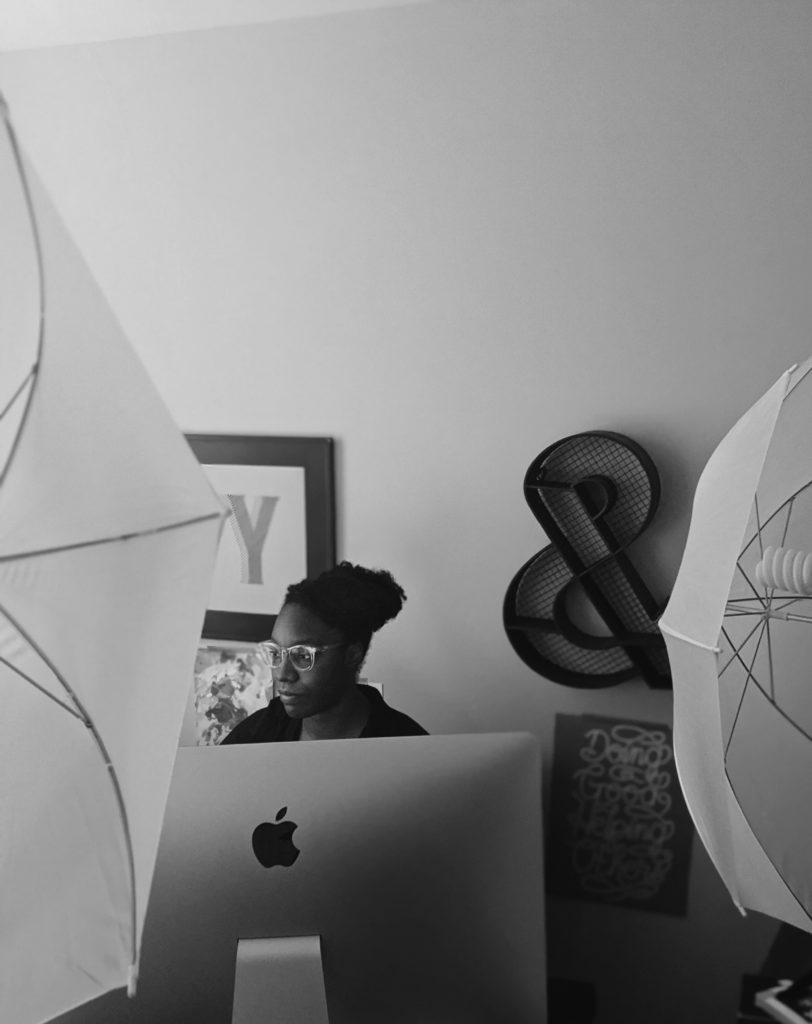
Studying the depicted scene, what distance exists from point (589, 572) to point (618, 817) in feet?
1.75

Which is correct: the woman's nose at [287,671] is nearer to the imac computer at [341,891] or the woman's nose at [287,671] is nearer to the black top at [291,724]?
the black top at [291,724]

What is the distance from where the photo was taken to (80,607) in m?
0.96

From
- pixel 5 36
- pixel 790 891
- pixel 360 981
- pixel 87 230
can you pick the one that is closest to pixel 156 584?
pixel 360 981

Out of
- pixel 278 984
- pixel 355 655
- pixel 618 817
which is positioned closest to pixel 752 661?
pixel 618 817

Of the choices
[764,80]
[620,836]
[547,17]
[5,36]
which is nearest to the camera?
[764,80]

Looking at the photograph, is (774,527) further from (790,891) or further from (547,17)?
(547,17)

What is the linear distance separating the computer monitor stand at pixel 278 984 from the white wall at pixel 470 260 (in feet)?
3.69

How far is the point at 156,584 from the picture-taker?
100cm

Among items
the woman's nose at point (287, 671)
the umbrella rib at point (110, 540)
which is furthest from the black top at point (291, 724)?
the umbrella rib at point (110, 540)

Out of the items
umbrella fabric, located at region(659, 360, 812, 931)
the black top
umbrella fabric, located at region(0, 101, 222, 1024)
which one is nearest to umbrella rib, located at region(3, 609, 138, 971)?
umbrella fabric, located at region(0, 101, 222, 1024)

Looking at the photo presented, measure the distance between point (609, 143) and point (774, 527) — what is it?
2.80 ft

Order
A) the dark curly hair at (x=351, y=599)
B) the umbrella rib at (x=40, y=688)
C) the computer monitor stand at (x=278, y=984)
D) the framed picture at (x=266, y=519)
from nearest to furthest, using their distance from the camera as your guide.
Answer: the umbrella rib at (x=40, y=688), the computer monitor stand at (x=278, y=984), the dark curly hair at (x=351, y=599), the framed picture at (x=266, y=519)

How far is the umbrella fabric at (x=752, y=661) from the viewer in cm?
126

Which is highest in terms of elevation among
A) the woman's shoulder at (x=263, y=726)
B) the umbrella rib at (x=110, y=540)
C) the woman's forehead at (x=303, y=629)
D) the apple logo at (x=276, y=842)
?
the umbrella rib at (x=110, y=540)
